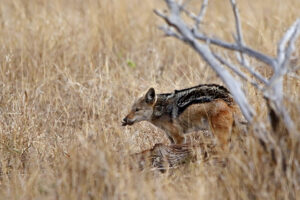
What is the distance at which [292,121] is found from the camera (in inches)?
187

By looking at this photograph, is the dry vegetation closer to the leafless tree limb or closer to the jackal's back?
the leafless tree limb

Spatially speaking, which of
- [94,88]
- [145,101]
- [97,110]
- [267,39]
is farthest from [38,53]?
[267,39]

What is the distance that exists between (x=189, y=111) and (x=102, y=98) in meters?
1.73

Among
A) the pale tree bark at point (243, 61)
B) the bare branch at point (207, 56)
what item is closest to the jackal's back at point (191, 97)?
the pale tree bark at point (243, 61)

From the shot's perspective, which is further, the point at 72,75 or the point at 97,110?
the point at 72,75

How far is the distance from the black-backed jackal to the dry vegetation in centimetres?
28

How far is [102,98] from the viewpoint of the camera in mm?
7641

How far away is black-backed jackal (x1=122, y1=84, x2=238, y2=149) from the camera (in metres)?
5.86

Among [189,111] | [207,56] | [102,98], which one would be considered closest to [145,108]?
[189,111]

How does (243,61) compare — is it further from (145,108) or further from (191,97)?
(145,108)

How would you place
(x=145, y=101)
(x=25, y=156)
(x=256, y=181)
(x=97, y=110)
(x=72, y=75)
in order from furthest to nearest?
(x=72, y=75), (x=97, y=110), (x=145, y=101), (x=25, y=156), (x=256, y=181)

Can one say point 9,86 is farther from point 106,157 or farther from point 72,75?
point 106,157

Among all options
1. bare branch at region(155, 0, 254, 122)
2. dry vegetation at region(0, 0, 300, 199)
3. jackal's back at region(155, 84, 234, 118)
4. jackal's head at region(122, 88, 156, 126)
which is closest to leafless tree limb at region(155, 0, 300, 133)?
bare branch at region(155, 0, 254, 122)

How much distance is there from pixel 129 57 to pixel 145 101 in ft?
9.55
